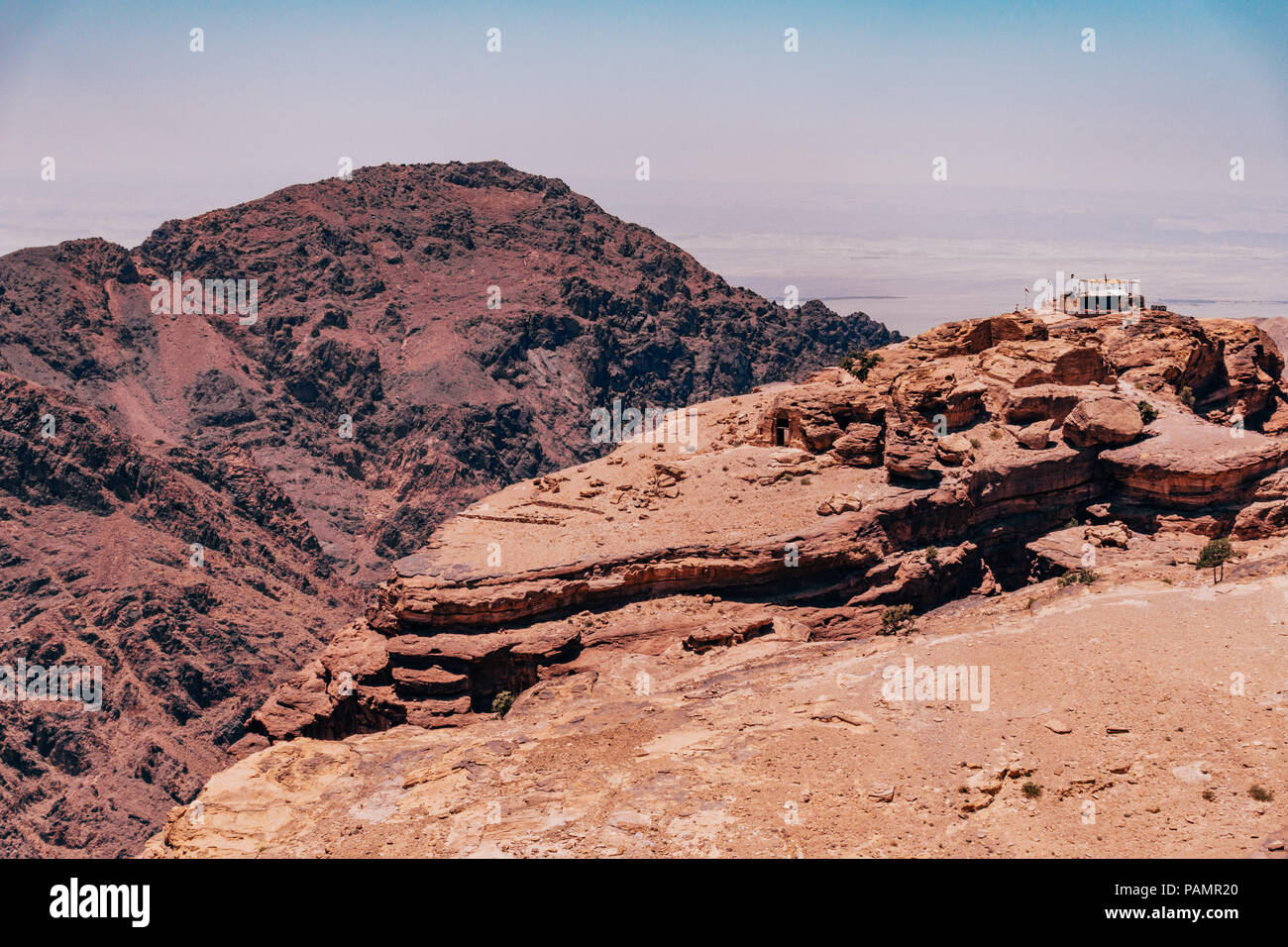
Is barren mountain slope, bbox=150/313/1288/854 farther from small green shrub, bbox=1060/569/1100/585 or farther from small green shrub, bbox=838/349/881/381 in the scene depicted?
small green shrub, bbox=838/349/881/381

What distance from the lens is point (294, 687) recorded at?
59.9 meters

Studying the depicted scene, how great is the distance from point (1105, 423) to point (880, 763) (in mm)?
32200

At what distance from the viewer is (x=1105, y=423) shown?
60.4m

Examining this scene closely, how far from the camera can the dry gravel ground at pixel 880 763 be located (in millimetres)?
30750

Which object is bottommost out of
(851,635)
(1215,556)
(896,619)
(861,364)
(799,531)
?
(851,635)

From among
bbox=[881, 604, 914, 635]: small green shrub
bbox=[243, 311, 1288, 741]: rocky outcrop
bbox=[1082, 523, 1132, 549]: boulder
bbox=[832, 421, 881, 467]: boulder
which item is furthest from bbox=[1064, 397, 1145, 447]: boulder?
bbox=[881, 604, 914, 635]: small green shrub

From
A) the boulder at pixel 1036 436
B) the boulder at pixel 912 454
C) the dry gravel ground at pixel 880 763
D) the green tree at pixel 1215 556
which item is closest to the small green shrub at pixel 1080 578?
the dry gravel ground at pixel 880 763

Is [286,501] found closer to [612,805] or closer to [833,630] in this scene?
[833,630]

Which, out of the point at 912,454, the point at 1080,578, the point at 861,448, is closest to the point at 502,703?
the point at 861,448

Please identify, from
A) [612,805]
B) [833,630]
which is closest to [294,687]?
[833,630]

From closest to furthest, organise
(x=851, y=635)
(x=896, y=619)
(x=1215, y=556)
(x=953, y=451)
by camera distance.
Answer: (x=1215, y=556) < (x=896, y=619) < (x=851, y=635) < (x=953, y=451)

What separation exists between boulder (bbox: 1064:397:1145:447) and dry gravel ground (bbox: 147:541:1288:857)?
14634 mm

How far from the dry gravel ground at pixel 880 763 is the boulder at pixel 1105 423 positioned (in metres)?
14.6

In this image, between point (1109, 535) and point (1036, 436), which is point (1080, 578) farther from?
point (1036, 436)
